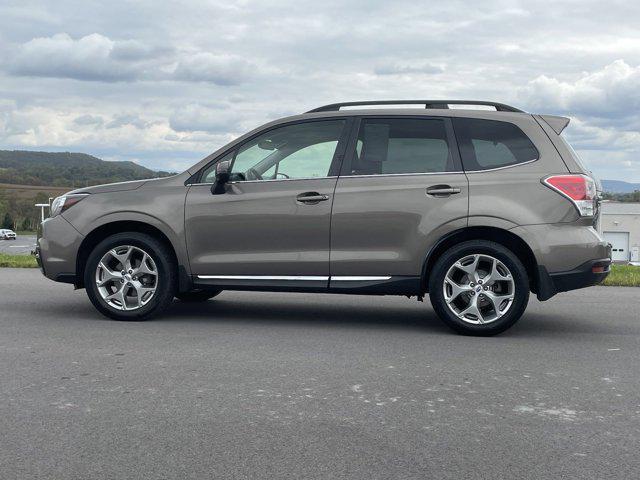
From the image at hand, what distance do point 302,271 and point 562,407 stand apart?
10.2ft

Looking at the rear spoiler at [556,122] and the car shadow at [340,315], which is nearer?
the rear spoiler at [556,122]

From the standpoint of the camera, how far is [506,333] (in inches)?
285

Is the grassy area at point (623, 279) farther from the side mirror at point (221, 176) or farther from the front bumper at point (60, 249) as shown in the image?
the front bumper at point (60, 249)

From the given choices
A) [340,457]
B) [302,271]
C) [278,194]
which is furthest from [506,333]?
[340,457]

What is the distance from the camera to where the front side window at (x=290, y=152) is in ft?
24.3

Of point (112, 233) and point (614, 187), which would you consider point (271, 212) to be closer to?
point (112, 233)

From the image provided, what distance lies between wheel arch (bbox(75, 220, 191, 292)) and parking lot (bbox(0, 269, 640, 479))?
42 centimetres

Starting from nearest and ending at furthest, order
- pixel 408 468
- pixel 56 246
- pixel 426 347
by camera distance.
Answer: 1. pixel 408 468
2. pixel 426 347
3. pixel 56 246

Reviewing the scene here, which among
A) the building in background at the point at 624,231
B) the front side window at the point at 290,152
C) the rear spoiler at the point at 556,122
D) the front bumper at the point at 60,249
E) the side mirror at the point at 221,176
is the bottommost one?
the building in background at the point at 624,231

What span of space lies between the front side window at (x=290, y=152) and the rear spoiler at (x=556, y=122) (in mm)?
1794

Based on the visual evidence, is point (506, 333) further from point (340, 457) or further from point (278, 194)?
point (340, 457)

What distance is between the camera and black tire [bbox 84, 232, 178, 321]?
752 cm

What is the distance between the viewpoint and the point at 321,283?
726 cm

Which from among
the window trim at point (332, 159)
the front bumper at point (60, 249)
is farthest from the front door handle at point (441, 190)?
the front bumper at point (60, 249)
